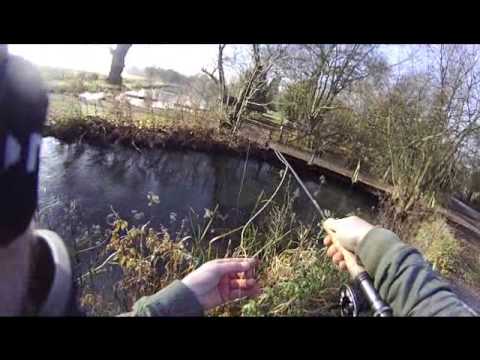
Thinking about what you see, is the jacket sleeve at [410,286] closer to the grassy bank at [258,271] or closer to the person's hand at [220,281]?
the person's hand at [220,281]

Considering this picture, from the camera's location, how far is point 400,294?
0.60 meters

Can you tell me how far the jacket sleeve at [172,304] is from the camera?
555 mm

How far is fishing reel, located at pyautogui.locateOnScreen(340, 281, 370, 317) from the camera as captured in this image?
71 centimetres

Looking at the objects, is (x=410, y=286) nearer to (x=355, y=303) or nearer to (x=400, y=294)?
(x=400, y=294)

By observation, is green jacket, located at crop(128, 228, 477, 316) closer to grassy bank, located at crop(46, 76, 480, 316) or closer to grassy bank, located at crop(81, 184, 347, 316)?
grassy bank, located at crop(46, 76, 480, 316)

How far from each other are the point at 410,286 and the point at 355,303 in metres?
0.19

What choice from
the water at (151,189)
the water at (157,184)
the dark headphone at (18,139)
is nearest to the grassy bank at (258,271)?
the water at (151,189)

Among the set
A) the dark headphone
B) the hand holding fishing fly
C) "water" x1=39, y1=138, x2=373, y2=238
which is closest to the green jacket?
the hand holding fishing fly

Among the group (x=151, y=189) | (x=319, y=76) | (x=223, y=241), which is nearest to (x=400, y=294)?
(x=223, y=241)

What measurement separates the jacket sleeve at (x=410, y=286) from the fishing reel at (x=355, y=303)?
0.10 m
